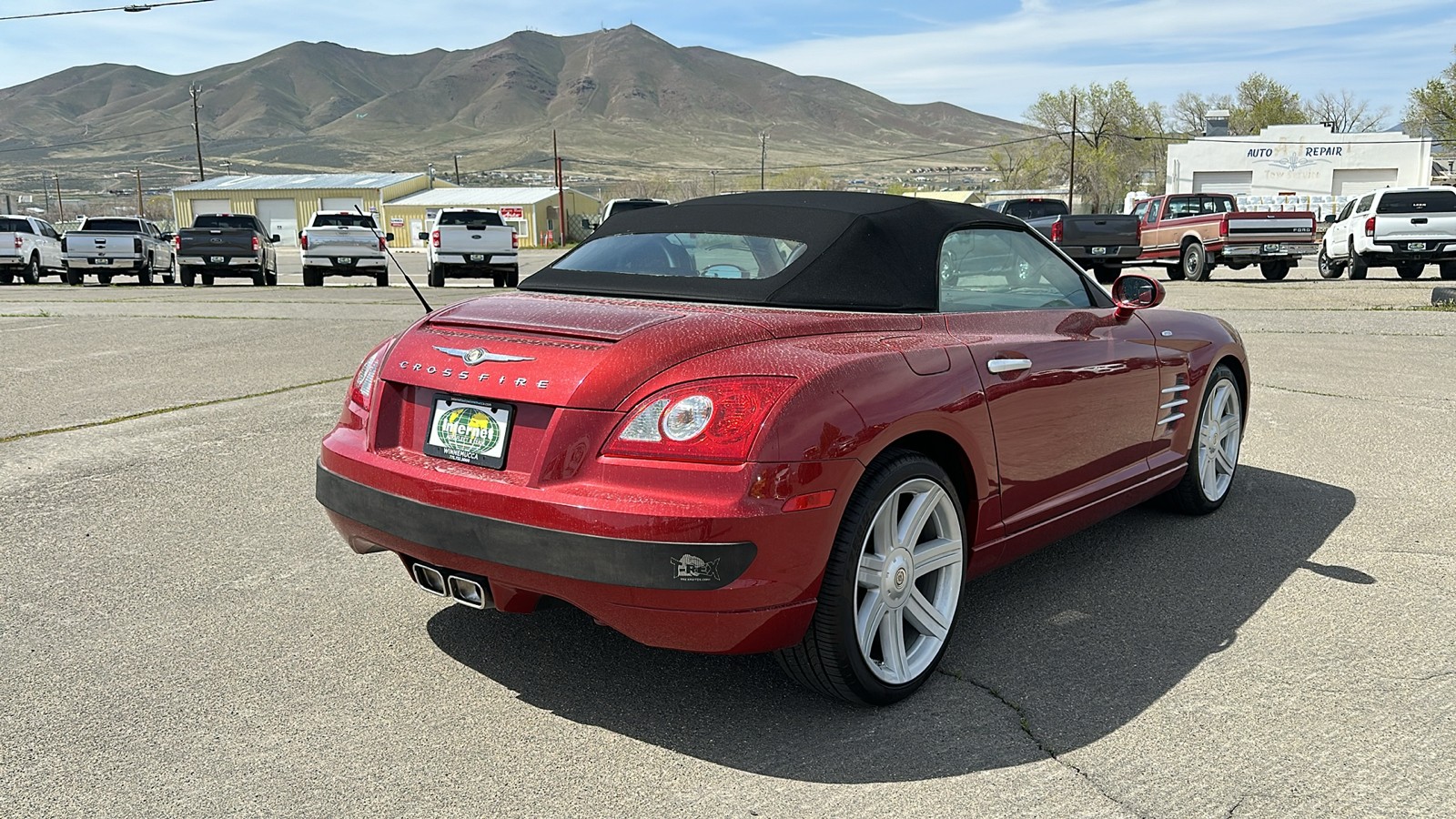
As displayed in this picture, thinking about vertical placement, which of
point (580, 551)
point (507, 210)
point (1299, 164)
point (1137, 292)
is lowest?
point (580, 551)

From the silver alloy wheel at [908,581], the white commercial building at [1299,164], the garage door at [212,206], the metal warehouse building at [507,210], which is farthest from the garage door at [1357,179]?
the garage door at [212,206]

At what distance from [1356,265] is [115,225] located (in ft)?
93.4

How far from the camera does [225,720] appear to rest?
333 centimetres

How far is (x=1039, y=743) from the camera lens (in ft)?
10.6

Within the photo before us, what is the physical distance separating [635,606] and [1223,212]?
77.4 ft

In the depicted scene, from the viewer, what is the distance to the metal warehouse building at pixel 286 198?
82000 mm

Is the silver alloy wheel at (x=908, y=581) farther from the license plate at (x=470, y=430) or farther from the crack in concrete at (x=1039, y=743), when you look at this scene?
the license plate at (x=470, y=430)

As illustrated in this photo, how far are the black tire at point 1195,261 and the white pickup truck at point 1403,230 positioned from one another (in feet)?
8.79

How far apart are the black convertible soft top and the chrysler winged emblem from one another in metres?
0.75

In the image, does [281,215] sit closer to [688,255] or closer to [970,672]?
[688,255]

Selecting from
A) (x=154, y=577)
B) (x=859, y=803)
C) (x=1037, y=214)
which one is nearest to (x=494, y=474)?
(x=859, y=803)

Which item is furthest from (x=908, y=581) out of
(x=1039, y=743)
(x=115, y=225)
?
(x=115, y=225)

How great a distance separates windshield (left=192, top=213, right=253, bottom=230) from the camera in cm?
2688

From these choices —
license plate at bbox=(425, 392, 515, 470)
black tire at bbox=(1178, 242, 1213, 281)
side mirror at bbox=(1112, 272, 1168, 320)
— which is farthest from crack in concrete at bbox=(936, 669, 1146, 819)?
black tire at bbox=(1178, 242, 1213, 281)
